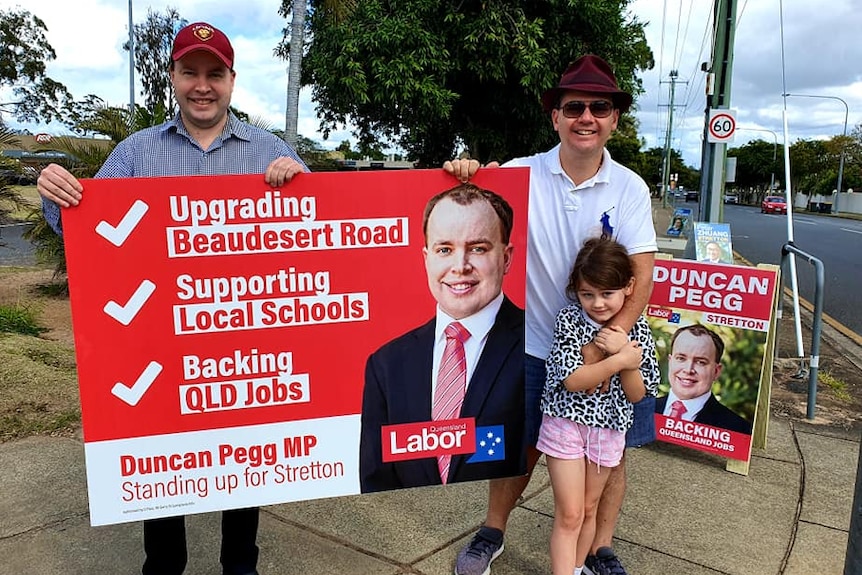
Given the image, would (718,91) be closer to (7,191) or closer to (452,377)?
(452,377)

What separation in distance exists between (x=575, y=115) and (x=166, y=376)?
5.75 feet

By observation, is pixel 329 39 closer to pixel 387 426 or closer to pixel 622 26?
pixel 622 26

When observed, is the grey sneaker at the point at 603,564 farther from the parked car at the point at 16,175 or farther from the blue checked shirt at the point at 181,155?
the parked car at the point at 16,175

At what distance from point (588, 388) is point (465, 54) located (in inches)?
435

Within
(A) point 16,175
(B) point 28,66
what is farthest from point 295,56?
(B) point 28,66

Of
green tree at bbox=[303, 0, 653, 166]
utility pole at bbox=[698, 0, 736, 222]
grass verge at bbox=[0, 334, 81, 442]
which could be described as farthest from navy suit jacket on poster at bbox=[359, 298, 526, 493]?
green tree at bbox=[303, 0, 653, 166]

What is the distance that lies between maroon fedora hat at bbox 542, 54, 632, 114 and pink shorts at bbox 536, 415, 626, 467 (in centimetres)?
121

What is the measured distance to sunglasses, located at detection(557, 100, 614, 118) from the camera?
248 centimetres

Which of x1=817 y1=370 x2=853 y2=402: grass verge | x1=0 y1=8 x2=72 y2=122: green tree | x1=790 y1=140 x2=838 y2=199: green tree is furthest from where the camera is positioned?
x1=790 y1=140 x2=838 y2=199: green tree

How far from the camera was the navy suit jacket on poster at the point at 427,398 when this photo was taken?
259cm

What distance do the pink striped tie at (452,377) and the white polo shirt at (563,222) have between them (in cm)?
32

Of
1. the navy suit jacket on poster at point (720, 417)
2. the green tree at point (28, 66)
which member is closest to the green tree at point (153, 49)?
the green tree at point (28, 66)

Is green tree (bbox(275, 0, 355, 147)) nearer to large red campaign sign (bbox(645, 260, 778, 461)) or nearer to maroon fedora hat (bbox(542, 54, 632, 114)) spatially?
large red campaign sign (bbox(645, 260, 778, 461))

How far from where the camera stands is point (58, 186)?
219 centimetres
